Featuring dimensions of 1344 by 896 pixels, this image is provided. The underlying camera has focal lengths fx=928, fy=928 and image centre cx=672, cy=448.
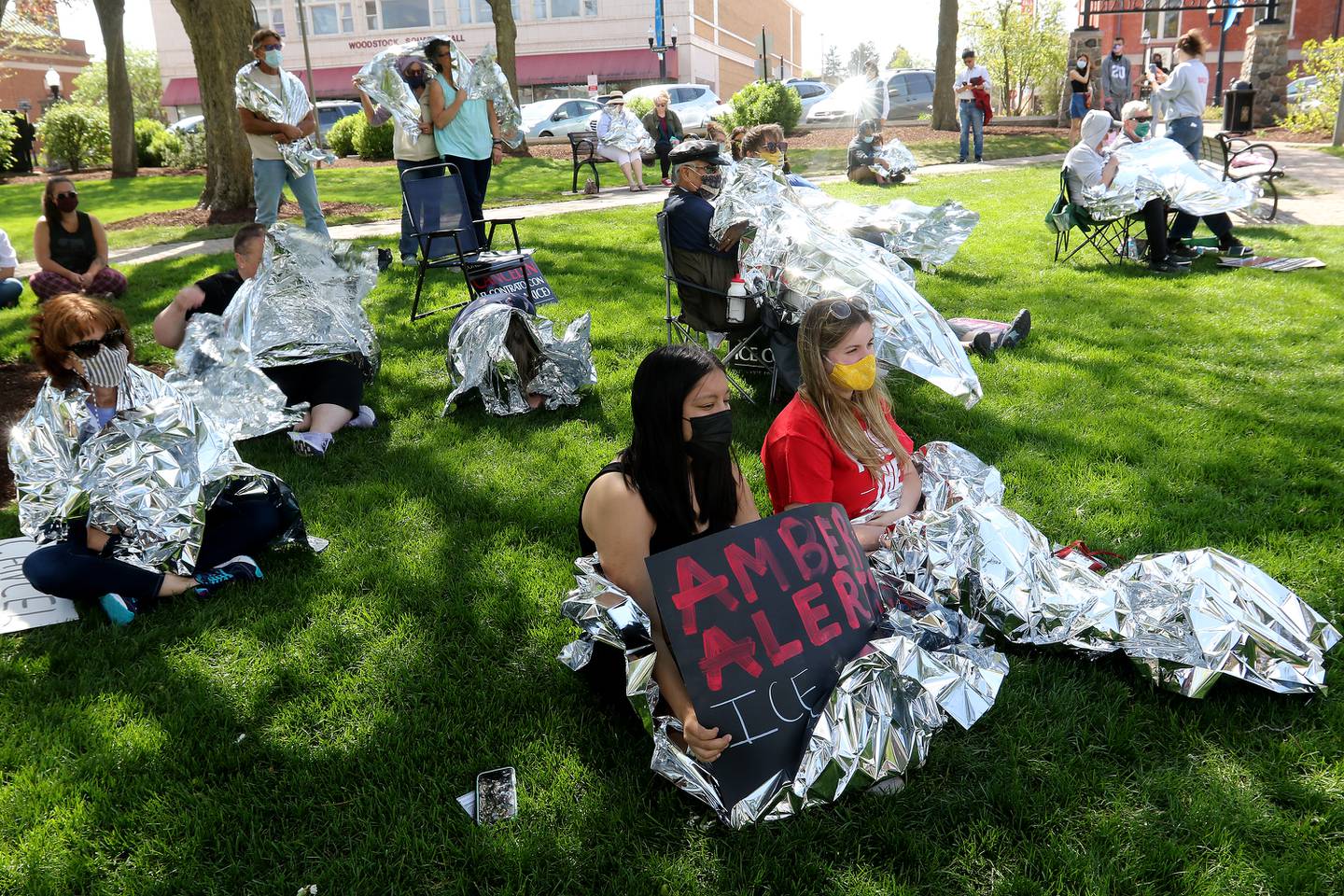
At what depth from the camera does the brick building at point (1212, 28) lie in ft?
88.8

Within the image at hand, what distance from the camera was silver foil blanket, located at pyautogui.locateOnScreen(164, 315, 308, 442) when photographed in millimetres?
4855

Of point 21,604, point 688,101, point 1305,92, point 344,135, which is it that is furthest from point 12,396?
point 688,101

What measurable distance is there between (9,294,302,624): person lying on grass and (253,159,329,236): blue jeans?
15.4 feet

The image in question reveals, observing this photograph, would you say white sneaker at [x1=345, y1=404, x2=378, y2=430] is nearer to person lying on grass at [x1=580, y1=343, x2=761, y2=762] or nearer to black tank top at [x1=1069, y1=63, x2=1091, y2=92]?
person lying on grass at [x1=580, y1=343, x2=761, y2=762]

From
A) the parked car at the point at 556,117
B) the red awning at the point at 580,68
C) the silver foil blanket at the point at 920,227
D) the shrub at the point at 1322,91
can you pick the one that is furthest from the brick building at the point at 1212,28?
the red awning at the point at 580,68

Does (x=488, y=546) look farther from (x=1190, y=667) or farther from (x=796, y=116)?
(x=796, y=116)

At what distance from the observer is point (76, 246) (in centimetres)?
766

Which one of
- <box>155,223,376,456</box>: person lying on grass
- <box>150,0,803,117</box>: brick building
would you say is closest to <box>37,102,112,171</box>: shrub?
<box>155,223,376,456</box>: person lying on grass

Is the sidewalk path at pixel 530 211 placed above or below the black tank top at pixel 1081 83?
below

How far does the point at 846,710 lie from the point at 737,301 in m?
3.05

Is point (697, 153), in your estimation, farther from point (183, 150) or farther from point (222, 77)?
point (183, 150)

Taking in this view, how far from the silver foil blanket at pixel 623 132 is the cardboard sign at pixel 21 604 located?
11549 mm

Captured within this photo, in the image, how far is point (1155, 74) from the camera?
12.6 meters

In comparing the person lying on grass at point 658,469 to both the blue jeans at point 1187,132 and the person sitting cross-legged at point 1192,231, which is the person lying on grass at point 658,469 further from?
the blue jeans at point 1187,132
